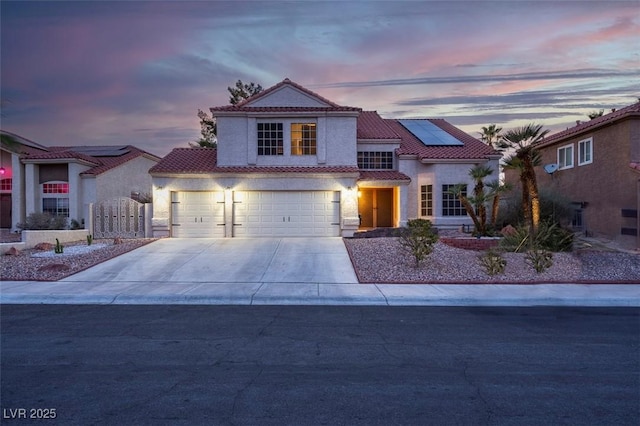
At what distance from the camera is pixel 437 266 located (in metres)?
13.8

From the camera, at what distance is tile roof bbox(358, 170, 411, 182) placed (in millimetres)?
22203

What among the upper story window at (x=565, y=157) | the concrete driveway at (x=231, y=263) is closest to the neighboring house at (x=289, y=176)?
the concrete driveway at (x=231, y=263)

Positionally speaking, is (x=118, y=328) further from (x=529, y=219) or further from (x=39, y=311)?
(x=529, y=219)

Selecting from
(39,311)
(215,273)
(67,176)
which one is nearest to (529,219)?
(215,273)

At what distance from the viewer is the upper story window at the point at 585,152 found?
2177 cm

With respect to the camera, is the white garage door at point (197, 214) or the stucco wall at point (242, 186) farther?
the white garage door at point (197, 214)

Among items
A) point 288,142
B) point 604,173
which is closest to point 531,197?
point 604,173

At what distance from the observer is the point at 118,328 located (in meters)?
8.07

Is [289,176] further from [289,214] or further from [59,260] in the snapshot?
[59,260]

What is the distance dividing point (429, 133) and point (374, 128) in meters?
3.07

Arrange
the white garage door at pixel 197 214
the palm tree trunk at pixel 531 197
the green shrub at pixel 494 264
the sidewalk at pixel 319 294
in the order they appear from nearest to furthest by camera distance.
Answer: the sidewalk at pixel 319 294 < the green shrub at pixel 494 264 < the palm tree trunk at pixel 531 197 < the white garage door at pixel 197 214

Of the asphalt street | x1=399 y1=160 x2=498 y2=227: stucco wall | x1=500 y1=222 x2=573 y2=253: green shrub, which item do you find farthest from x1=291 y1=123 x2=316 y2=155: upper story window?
the asphalt street

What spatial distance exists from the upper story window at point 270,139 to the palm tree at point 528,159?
959 centimetres

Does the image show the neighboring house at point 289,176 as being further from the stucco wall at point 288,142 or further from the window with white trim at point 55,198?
the window with white trim at point 55,198
